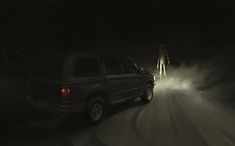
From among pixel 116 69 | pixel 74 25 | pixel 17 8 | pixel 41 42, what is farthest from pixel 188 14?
pixel 116 69

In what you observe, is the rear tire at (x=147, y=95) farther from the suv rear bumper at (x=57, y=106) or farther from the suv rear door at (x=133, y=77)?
the suv rear bumper at (x=57, y=106)

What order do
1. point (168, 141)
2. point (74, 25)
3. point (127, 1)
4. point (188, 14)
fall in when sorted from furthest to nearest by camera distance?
point (188, 14)
point (127, 1)
point (74, 25)
point (168, 141)

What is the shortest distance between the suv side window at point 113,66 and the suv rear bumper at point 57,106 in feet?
5.05

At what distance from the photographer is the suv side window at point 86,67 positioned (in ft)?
25.0

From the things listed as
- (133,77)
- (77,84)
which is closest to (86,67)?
(77,84)

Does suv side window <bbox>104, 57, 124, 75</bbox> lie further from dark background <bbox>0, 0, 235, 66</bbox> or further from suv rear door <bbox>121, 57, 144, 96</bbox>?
dark background <bbox>0, 0, 235, 66</bbox>

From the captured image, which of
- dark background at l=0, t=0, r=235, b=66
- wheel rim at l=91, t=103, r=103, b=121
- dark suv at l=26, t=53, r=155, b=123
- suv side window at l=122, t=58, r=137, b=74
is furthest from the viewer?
dark background at l=0, t=0, r=235, b=66

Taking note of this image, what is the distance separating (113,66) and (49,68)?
6.96 ft

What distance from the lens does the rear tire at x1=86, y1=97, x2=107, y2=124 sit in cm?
796

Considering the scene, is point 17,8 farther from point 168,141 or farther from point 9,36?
point 168,141

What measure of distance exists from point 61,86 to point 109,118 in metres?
2.30

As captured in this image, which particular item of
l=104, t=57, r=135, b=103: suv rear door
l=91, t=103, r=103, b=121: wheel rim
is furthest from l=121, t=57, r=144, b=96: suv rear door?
l=91, t=103, r=103, b=121: wheel rim

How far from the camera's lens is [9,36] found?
19531 mm

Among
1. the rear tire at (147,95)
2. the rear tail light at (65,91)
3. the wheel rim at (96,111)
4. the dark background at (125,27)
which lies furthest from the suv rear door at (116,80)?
the dark background at (125,27)
